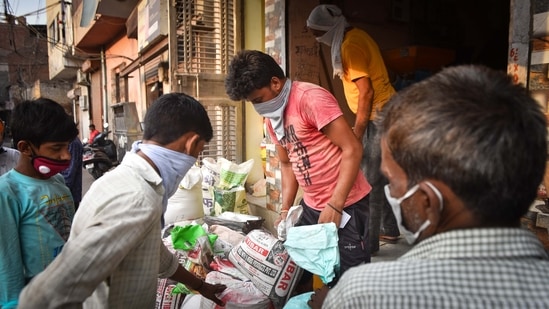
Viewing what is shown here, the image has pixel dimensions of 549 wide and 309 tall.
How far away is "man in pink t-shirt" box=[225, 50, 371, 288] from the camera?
6.34ft

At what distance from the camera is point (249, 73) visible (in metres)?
2.03

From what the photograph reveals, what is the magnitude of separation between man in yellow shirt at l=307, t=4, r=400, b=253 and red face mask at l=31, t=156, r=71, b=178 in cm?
206

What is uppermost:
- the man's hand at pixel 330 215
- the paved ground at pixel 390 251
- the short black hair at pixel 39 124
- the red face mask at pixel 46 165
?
the short black hair at pixel 39 124

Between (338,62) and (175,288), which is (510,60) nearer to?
(338,62)

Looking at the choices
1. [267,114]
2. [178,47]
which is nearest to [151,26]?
[178,47]

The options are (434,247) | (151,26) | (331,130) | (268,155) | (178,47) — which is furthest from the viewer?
(151,26)

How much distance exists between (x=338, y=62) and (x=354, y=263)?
1.66 m

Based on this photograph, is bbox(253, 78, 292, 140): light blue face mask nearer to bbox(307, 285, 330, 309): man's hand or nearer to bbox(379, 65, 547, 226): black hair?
bbox(307, 285, 330, 309): man's hand

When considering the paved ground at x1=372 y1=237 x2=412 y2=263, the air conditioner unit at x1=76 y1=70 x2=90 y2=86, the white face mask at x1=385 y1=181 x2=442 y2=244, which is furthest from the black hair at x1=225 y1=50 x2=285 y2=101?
the air conditioner unit at x1=76 y1=70 x2=90 y2=86

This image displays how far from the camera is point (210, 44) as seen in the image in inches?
191

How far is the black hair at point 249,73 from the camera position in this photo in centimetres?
204

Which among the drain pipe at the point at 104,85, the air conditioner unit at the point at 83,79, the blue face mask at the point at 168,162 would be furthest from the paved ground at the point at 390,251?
A: the air conditioner unit at the point at 83,79

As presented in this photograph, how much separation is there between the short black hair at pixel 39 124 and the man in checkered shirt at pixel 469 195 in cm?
169

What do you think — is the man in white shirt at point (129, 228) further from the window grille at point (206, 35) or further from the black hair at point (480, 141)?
the window grille at point (206, 35)
